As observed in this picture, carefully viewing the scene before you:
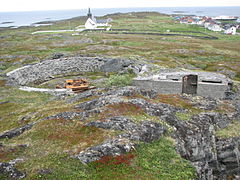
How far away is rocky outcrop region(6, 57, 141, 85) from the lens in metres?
65.6

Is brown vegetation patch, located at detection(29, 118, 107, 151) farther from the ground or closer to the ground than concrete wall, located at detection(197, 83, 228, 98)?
farther from the ground

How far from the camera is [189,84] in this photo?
4509 cm

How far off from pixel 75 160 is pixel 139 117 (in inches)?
401

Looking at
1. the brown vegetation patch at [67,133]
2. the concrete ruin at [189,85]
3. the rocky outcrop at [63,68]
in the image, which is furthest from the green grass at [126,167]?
the rocky outcrop at [63,68]

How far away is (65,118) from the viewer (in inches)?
1155

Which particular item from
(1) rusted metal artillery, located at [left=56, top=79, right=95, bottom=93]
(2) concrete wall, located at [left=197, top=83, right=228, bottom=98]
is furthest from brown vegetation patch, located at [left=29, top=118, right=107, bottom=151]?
(2) concrete wall, located at [left=197, top=83, right=228, bottom=98]

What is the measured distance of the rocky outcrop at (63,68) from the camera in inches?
2581

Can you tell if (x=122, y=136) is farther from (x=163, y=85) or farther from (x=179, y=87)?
(x=163, y=85)

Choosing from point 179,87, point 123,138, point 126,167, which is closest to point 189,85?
point 179,87

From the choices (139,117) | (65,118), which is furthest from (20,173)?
(139,117)

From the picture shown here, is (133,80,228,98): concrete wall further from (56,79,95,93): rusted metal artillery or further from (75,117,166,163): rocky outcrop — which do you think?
(75,117,166,163): rocky outcrop

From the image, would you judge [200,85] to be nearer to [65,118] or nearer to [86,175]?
[65,118]

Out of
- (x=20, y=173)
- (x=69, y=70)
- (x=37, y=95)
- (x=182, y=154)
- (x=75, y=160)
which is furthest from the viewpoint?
(x=69, y=70)

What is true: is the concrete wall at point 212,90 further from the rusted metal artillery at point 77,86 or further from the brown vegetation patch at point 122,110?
the rusted metal artillery at point 77,86
